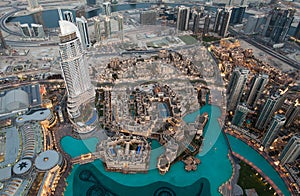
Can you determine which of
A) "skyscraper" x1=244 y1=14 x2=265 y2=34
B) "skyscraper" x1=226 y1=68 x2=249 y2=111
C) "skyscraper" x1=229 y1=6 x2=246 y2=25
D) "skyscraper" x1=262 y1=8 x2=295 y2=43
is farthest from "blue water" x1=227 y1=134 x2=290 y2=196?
"skyscraper" x1=229 y1=6 x2=246 y2=25

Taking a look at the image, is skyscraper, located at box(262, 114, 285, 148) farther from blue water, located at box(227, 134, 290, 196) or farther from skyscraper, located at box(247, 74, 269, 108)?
skyscraper, located at box(247, 74, 269, 108)

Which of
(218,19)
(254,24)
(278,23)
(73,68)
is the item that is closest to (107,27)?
(73,68)

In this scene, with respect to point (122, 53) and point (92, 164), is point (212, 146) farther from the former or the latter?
point (122, 53)

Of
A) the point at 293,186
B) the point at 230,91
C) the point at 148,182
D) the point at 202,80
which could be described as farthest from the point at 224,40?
the point at 148,182

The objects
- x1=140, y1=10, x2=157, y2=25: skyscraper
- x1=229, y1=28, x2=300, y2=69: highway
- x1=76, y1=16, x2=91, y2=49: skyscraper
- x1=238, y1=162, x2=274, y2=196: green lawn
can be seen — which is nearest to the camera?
x1=238, y1=162, x2=274, y2=196: green lawn

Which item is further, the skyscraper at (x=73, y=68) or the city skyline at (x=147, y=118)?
the skyscraper at (x=73, y=68)

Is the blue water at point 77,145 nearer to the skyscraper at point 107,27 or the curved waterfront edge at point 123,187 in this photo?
the curved waterfront edge at point 123,187

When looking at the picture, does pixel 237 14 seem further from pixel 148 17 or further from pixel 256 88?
pixel 256 88

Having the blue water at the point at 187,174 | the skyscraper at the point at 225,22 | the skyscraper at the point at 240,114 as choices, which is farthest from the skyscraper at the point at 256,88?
the skyscraper at the point at 225,22
